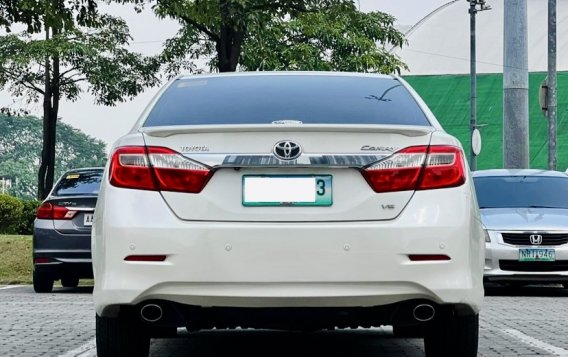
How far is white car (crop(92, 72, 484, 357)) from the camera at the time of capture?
6281 mm

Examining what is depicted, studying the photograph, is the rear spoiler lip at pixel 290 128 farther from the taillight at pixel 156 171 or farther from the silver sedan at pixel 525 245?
the silver sedan at pixel 525 245

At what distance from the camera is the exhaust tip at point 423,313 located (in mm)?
6590

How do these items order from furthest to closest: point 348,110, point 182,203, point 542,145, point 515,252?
point 542,145, point 515,252, point 348,110, point 182,203

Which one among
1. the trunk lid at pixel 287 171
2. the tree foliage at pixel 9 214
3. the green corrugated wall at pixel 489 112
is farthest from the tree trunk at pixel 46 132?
the trunk lid at pixel 287 171

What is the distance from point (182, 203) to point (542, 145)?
61029 mm

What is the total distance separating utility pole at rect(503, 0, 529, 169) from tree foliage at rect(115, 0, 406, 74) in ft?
14.6

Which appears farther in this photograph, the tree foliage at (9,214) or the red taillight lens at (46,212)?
the tree foliage at (9,214)

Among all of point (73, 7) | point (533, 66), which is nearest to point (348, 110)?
point (73, 7)

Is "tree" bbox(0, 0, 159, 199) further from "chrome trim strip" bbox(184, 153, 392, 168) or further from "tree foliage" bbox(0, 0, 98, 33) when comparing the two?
"chrome trim strip" bbox(184, 153, 392, 168)

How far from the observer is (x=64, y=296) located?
14.8 metres

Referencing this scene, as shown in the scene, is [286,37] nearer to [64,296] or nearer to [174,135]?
[64,296]

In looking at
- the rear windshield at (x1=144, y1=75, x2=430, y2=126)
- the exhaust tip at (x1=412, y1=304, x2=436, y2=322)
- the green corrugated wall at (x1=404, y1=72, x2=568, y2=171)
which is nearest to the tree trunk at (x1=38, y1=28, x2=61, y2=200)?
the green corrugated wall at (x1=404, y1=72, x2=568, y2=171)

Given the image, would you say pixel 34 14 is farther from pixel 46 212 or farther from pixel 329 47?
pixel 329 47

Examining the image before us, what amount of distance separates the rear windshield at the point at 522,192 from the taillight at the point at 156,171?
990cm
